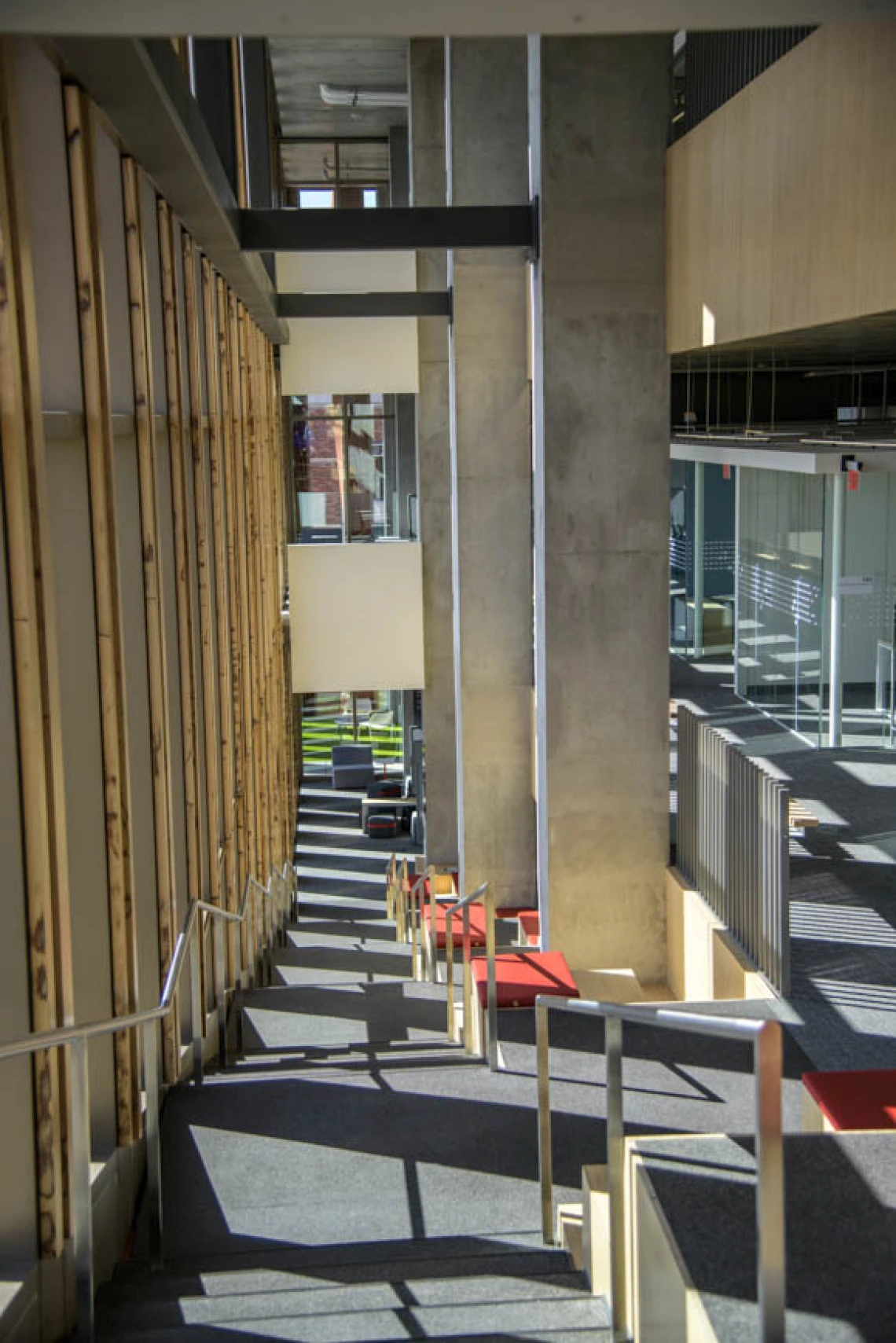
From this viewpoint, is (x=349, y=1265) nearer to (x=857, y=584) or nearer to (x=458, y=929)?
(x=458, y=929)

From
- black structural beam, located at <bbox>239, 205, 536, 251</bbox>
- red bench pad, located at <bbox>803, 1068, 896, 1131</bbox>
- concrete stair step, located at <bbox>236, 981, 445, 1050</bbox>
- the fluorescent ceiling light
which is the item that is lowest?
concrete stair step, located at <bbox>236, 981, 445, 1050</bbox>

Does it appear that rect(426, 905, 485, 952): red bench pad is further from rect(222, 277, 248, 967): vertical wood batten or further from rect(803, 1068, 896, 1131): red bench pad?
rect(803, 1068, 896, 1131): red bench pad

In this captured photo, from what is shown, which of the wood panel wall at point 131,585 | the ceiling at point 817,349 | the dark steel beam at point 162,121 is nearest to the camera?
the wood panel wall at point 131,585

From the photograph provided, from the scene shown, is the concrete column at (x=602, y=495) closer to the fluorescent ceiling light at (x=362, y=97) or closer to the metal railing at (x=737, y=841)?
the metal railing at (x=737, y=841)

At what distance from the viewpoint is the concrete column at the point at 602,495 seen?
976 centimetres

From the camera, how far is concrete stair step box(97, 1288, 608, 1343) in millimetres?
3785

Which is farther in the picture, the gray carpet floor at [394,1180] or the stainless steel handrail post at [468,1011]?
the stainless steel handrail post at [468,1011]

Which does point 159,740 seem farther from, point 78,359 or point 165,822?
point 78,359

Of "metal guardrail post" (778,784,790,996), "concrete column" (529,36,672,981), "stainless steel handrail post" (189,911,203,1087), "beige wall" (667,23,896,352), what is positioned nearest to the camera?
"beige wall" (667,23,896,352)

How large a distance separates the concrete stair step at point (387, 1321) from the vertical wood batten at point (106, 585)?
1420 mm

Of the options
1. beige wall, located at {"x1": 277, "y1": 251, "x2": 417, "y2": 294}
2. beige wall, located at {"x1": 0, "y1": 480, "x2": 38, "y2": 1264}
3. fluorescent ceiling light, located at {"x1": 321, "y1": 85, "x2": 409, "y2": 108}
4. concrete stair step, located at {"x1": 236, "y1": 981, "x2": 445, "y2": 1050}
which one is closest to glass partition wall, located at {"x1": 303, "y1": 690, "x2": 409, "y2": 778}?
beige wall, located at {"x1": 277, "y1": 251, "x2": 417, "y2": 294}

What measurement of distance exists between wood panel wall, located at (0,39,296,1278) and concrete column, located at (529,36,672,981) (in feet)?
7.49

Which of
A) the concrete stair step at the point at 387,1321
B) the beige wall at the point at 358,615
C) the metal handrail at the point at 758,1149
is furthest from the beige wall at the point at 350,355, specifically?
the concrete stair step at the point at 387,1321

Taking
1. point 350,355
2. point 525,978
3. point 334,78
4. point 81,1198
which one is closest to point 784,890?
point 525,978
